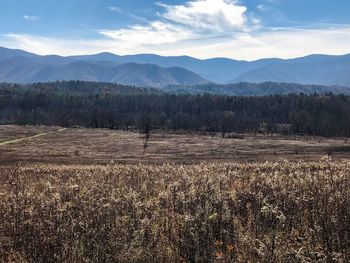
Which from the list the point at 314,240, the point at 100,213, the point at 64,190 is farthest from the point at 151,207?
the point at 314,240

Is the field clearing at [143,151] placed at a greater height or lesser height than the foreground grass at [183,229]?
lesser

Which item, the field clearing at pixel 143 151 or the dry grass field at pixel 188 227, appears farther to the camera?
the field clearing at pixel 143 151

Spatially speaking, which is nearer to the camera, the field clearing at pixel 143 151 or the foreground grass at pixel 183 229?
the foreground grass at pixel 183 229

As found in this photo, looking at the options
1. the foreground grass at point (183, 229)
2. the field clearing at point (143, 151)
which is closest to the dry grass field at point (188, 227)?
the foreground grass at point (183, 229)

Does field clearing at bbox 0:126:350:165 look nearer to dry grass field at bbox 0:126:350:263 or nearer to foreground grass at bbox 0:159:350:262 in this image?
dry grass field at bbox 0:126:350:263

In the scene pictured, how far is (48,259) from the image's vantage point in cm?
1149

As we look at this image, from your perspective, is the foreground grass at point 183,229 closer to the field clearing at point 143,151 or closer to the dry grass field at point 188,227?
the dry grass field at point 188,227

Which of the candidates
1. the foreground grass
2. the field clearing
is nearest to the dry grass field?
the foreground grass

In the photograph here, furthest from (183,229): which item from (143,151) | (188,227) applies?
(143,151)

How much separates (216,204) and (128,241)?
142 inches

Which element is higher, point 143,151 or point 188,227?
point 188,227

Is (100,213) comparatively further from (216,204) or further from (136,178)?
(136,178)

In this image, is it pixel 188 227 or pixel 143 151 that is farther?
pixel 143 151

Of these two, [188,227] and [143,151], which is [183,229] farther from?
[143,151]
